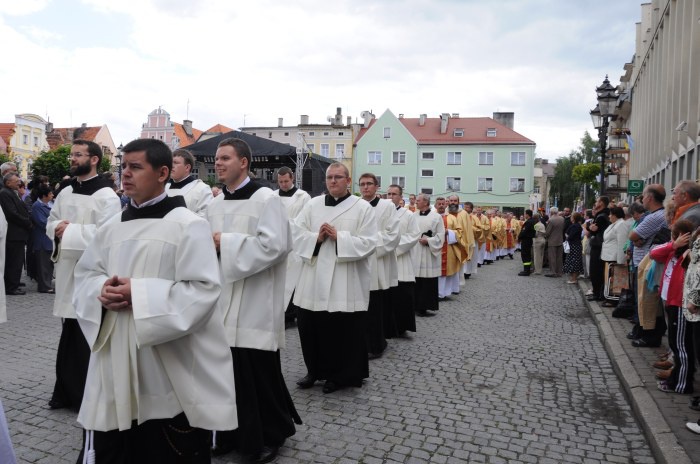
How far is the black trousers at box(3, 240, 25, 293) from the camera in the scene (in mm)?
10659

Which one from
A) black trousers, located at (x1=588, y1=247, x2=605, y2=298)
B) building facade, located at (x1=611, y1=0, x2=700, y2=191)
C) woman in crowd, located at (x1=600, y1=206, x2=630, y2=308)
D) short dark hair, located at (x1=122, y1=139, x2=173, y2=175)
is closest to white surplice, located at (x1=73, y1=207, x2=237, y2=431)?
Result: short dark hair, located at (x1=122, y1=139, x2=173, y2=175)

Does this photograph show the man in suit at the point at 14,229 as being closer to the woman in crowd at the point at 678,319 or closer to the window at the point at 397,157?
the woman in crowd at the point at 678,319

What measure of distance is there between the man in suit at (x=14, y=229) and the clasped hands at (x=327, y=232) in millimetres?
7750

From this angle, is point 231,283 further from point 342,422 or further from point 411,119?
point 411,119

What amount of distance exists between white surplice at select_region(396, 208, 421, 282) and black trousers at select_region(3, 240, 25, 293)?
7.15 m

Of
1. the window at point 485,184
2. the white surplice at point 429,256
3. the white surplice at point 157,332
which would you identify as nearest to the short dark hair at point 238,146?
the white surplice at point 157,332

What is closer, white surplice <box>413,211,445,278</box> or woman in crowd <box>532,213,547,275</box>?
white surplice <box>413,211,445,278</box>

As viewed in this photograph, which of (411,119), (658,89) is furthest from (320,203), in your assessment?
(411,119)

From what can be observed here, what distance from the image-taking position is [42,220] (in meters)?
11.3

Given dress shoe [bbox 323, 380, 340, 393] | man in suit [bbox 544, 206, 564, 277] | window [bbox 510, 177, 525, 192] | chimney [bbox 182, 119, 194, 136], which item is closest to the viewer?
dress shoe [bbox 323, 380, 340, 393]

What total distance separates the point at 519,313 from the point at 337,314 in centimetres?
627

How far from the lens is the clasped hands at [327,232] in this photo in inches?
217

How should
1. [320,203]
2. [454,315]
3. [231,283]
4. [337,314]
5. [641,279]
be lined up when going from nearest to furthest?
[231,283]
[337,314]
[320,203]
[641,279]
[454,315]

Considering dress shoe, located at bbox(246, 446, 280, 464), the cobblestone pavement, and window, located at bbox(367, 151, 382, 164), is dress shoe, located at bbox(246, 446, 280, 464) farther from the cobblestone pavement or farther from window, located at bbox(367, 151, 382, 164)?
window, located at bbox(367, 151, 382, 164)
